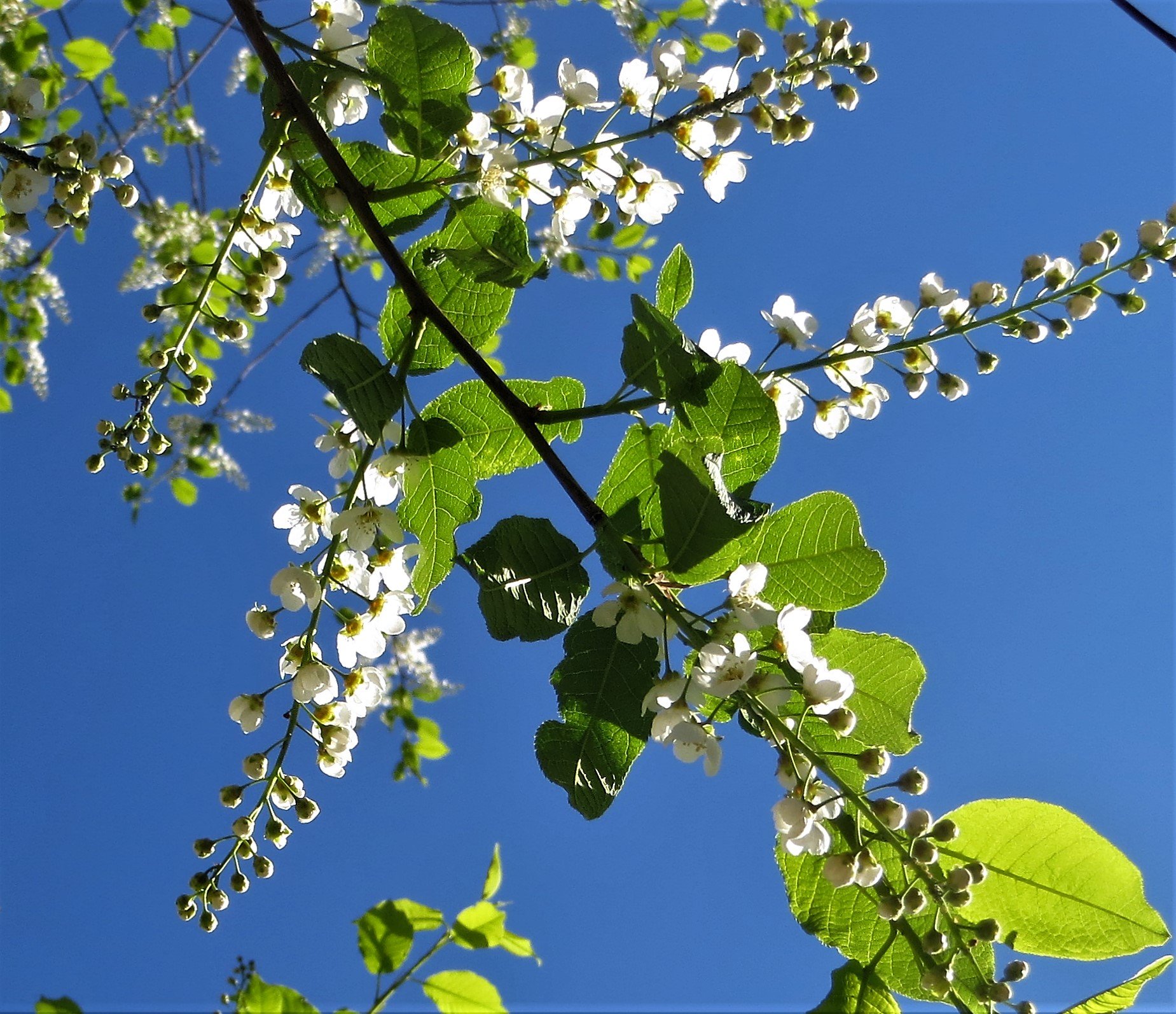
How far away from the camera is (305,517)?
1282mm

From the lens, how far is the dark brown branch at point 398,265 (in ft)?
3.44

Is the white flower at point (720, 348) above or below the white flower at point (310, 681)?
above

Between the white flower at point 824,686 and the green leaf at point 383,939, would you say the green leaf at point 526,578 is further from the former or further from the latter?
the green leaf at point 383,939

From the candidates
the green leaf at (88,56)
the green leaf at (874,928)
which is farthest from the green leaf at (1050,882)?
the green leaf at (88,56)

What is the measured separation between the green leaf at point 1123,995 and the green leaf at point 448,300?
98 centimetres

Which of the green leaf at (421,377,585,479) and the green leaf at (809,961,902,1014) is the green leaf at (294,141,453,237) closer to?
the green leaf at (421,377,585,479)

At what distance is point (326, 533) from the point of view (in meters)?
1.28

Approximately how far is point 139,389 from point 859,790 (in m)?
1.15

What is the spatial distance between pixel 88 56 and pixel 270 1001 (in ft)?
8.82

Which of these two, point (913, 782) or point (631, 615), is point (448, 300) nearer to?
point (631, 615)

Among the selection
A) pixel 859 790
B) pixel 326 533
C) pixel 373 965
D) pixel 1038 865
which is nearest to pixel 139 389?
pixel 326 533

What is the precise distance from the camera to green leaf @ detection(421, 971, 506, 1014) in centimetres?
121

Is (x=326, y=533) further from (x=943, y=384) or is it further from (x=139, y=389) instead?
(x=943, y=384)

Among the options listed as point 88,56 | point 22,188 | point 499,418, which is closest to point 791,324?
point 499,418
